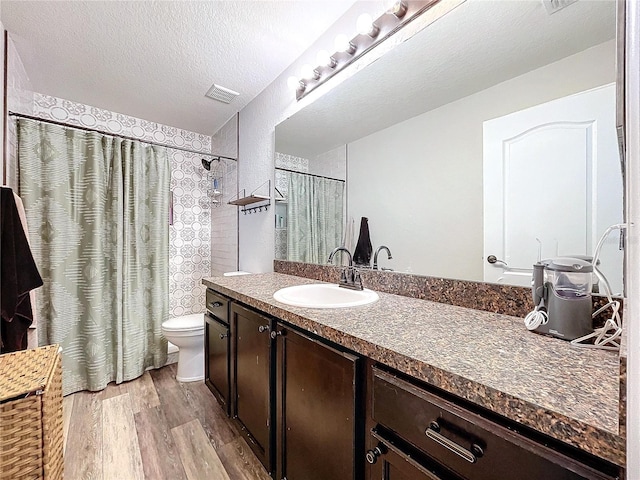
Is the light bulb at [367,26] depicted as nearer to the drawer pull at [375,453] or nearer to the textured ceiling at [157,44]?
the textured ceiling at [157,44]

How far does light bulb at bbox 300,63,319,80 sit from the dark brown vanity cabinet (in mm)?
1455

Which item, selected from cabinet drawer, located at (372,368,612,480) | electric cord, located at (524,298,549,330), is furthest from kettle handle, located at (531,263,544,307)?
cabinet drawer, located at (372,368,612,480)

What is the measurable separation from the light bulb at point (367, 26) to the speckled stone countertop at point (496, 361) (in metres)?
1.34

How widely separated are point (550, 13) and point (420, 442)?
133 cm

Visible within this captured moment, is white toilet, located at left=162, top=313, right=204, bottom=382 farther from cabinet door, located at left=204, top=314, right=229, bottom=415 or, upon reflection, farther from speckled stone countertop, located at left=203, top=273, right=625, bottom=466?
speckled stone countertop, located at left=203, top=273, right=625, bottom=466

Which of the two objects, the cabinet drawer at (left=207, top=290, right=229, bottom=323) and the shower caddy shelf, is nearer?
the cabinet drawer at (left=207, top=290, right=229, bottom=323)

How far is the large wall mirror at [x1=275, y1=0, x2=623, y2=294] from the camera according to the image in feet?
2.70

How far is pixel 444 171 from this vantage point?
3.91ft

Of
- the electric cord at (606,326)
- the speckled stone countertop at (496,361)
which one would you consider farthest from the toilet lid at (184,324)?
the electric cord at (606,326)

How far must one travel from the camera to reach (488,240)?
1049 mm

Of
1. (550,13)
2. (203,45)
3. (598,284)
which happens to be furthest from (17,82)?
(598,284)

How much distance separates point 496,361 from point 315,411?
0.59 m

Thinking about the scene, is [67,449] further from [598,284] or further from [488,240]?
[598,284]

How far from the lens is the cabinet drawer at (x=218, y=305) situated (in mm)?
1550
